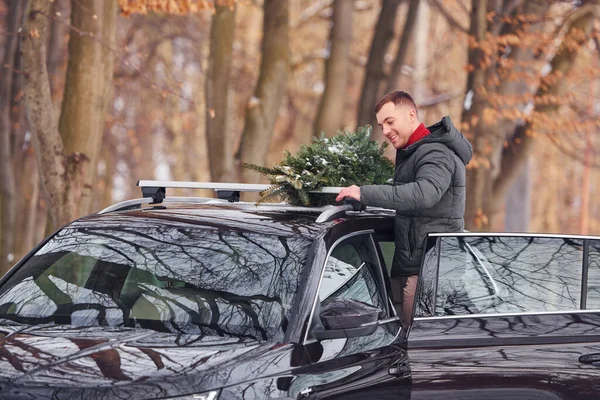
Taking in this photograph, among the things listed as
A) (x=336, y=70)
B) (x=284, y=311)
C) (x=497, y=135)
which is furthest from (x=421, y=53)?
(x=284, y=311)

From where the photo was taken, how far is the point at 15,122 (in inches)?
626

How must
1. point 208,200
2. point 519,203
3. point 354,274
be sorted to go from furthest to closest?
1. point 519,203
2. point 208,200
3. point 354,274

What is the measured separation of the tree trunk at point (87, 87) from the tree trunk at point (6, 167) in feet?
10.3

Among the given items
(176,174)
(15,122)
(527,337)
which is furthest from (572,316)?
(176,174)

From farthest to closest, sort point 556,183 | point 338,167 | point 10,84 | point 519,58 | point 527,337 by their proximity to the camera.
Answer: point 556,183 → point 519,58 → point 10,84 → point 338,167 → point 527,337

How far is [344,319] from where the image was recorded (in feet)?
15.2

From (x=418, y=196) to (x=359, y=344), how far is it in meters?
→ 0.90

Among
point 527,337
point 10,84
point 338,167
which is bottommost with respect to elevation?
point 527,337

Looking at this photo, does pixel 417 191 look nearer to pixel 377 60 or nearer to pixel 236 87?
pixel 377 60

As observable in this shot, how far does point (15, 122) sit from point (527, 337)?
38.9 feet

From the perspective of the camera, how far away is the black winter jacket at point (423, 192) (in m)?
5.44

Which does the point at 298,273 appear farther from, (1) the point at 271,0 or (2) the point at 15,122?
(2) the point at 15,122

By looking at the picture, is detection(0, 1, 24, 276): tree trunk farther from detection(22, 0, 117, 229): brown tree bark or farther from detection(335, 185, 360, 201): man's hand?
detection(335, 185, 360, 201): man's hand

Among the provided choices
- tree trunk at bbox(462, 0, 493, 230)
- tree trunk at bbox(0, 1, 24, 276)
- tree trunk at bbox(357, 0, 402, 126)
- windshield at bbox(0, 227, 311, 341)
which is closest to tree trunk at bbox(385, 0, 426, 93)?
tree trunk at bbox(357, 0, 402, 126)
